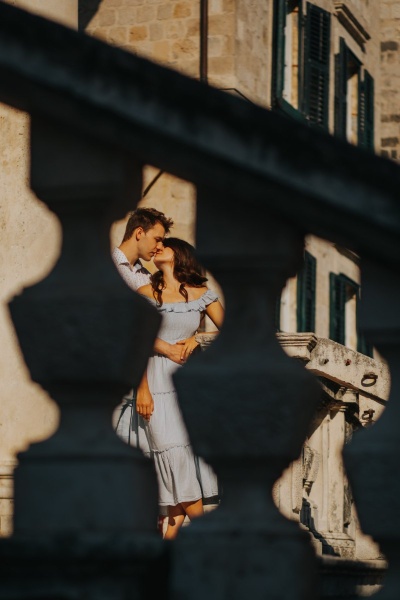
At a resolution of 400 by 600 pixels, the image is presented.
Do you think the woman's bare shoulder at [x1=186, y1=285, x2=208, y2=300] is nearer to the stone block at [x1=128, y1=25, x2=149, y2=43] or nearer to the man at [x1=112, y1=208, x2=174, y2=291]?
the man at [x1=112, y1=208, x2=174, y2=291]

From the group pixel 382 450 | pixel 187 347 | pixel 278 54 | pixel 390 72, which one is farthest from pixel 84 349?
pixel 390 72

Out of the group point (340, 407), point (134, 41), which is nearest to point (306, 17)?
point (134, 41)

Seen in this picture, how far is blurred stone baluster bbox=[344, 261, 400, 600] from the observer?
8.63 ft

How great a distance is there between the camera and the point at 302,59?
23.9 m

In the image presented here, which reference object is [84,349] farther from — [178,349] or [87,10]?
[87,10]

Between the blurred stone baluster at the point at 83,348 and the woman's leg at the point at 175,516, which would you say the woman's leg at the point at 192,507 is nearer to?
the woman's leg at the point at 175,516

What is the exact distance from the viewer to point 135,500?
2.69 m

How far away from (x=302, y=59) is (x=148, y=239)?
17313mm

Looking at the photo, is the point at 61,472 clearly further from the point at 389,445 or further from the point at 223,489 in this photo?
the point at 389,445

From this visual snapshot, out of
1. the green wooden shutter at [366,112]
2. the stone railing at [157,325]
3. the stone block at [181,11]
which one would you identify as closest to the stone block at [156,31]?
the stone block at [181,11]

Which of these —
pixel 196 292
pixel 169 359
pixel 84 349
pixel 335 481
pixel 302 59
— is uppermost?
pixel 302 59

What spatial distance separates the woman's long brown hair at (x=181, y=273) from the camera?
7.14m

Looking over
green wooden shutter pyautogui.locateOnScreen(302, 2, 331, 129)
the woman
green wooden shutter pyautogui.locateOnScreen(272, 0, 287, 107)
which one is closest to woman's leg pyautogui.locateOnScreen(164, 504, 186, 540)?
the woman

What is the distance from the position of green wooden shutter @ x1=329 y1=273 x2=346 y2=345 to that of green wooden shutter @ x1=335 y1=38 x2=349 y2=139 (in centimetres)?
241
